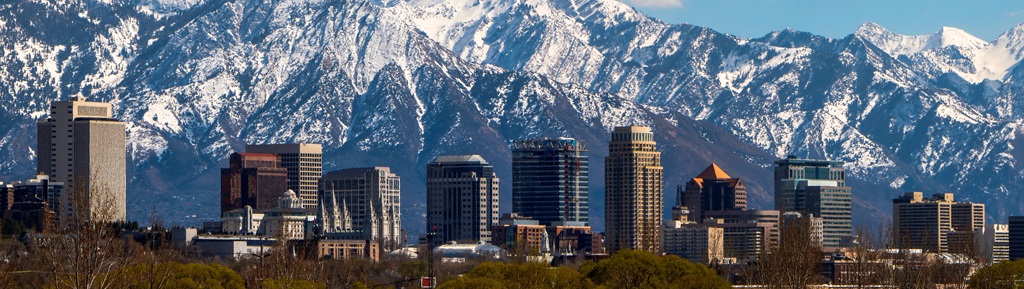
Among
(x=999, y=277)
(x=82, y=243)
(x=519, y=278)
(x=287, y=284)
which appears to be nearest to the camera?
(x=82, y=243)

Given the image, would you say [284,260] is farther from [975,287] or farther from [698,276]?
[975,287]

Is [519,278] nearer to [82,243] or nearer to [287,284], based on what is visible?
[287,284]

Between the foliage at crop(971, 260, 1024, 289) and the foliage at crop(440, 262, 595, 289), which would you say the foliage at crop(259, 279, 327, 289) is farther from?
the foliage at crop(971, 260, 1024, 289)

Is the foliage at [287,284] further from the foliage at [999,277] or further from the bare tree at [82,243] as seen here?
the foliage at [999,277]

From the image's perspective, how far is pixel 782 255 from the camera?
Answer: 149 meters

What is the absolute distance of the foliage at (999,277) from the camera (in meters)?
191

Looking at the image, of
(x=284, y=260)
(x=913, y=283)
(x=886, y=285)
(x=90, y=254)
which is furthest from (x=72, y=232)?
(x=913, y=283)

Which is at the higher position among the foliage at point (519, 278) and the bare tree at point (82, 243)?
the bare tree at point (82, 243)

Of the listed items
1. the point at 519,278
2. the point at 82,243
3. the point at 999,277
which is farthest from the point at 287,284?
the point at 999,277

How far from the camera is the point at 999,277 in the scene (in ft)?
638

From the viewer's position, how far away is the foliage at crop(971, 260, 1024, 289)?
19124cm

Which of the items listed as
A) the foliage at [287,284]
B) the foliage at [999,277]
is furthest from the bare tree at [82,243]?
the foliage at [999,277]

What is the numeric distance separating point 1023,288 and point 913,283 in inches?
444

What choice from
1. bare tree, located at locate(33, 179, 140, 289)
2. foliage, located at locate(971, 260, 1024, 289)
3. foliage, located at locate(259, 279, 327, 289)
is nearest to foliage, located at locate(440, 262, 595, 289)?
foliage, located at locate(259, 279, 327, 289)
